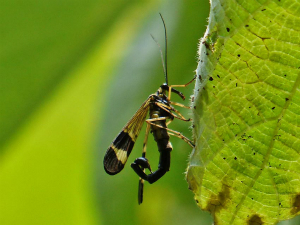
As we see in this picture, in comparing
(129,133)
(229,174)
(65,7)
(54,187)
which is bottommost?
(54,187)

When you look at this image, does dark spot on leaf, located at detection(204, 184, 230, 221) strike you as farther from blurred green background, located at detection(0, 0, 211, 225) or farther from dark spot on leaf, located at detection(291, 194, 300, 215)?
blurred green background, located at detection(0, 0, 211, 225)

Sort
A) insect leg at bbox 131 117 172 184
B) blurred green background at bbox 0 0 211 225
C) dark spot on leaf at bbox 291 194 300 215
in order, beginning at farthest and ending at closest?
insect leg at bbox 131 117 172 184, blurred green background at bbox 0 0 211 225, dark spot on leaf at bbox 291 194 300 215

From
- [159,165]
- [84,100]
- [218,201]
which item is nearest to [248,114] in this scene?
[218,201]

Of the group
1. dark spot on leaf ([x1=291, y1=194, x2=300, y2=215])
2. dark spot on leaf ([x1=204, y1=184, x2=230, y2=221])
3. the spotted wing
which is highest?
dark spot on leaf ([x1=291, y1=194, x2=300, y2=215])

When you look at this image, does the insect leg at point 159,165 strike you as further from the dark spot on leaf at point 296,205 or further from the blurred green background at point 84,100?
the dark spot on leaf at point 296,205

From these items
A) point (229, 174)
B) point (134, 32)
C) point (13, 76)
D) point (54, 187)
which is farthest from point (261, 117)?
point (54, 187)

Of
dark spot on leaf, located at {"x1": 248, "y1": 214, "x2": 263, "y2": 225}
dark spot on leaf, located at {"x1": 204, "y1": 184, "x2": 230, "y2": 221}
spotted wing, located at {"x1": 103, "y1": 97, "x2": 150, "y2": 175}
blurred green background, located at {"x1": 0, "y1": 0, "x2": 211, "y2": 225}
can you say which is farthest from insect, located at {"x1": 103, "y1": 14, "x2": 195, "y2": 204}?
dark spot on leaf, located at {"x1": 248, "y1": 214, "x2": 263, "y2": 225}

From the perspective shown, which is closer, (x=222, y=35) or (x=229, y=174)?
(x=222, y=35)

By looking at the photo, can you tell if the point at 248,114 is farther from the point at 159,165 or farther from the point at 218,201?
the point at 159,165

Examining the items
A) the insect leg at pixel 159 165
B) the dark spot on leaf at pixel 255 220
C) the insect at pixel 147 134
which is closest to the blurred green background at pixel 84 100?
the insect at pixel 147 134

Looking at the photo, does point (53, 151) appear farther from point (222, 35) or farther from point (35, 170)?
point (222, 35)
